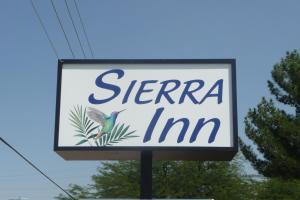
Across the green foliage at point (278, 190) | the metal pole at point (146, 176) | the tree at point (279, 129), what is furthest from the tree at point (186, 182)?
the metal pole at point (146, 176)

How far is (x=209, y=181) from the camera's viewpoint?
47312 millimetres

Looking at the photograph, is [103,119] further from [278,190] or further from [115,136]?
[278,190]

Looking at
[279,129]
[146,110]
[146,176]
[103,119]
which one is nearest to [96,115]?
[103,119]

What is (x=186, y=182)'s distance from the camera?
4691 cm

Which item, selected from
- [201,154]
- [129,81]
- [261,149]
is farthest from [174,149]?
[261,149]

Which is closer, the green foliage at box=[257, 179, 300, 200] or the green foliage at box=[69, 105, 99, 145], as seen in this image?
the green foliage at box=[69, 105, 99, 145]

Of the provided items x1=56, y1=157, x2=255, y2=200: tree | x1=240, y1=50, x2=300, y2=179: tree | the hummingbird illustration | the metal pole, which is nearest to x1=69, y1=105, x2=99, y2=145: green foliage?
the hummingbird illustration

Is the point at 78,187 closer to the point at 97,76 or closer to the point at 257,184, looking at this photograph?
the point at 257,184

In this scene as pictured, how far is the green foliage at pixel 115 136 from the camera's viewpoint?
12.6 meters

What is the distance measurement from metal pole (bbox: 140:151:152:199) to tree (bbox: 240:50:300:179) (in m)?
22.7

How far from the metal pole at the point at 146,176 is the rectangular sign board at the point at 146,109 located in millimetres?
199

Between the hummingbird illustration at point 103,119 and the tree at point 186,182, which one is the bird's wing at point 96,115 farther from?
the tree at point 186,182

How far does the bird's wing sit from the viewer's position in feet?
42.1

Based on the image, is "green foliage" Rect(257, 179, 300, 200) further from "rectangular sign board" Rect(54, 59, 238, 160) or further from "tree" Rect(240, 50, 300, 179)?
"rectangular sign board" Rect(54, 59, 238, 160)
